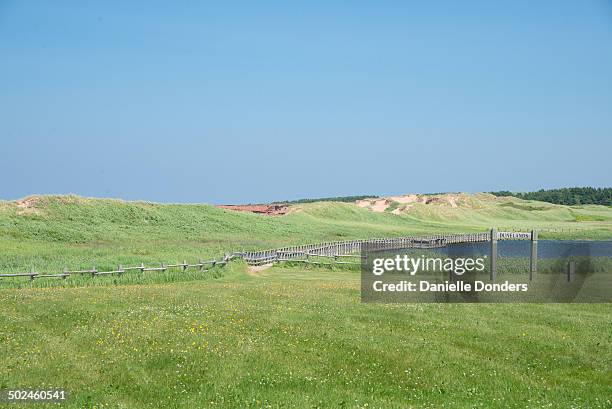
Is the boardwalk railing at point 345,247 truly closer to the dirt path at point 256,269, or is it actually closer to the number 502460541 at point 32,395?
the dirt path at point 256,269

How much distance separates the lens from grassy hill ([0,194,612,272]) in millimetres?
56344

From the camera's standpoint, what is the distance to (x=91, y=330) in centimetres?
2162

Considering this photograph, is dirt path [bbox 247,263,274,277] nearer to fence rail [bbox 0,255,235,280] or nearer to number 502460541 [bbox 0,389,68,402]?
fence rail [bbox 0,255,235,280]

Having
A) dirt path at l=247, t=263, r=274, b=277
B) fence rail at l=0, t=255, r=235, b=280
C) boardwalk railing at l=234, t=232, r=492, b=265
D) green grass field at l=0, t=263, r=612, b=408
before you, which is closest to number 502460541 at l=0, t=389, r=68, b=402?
green grass field at l=0, t=263, r=612, b=408

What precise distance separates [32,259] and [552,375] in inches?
1687

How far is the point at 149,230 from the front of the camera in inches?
3406

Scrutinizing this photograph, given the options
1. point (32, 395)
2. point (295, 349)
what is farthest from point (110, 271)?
point (32, 395)

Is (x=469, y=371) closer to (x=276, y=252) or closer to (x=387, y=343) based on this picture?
(x=387, y=343)

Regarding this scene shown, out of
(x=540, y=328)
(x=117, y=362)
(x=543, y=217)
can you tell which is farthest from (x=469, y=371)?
(x=543, y=217)

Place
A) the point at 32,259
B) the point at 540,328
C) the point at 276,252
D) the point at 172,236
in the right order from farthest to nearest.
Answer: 1. the point at 172,236
2. the point at 276,252
3. the point at 32,259
4. the point at 540,328

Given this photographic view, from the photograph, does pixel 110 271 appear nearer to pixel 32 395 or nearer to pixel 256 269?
pixel 256 269

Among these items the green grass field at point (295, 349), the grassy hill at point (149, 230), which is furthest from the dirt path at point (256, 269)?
the green grass field at point (295, 349)

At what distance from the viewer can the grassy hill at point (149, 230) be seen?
56.3m

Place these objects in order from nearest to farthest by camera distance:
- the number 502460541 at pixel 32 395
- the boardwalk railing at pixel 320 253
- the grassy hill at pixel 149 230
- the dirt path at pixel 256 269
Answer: the number 502460541 at pixel 32 395 → the boardwalk railing at pixel 320 253 → the dirt path at pixel 256 269 → the grassy hill at pixel 149 230
